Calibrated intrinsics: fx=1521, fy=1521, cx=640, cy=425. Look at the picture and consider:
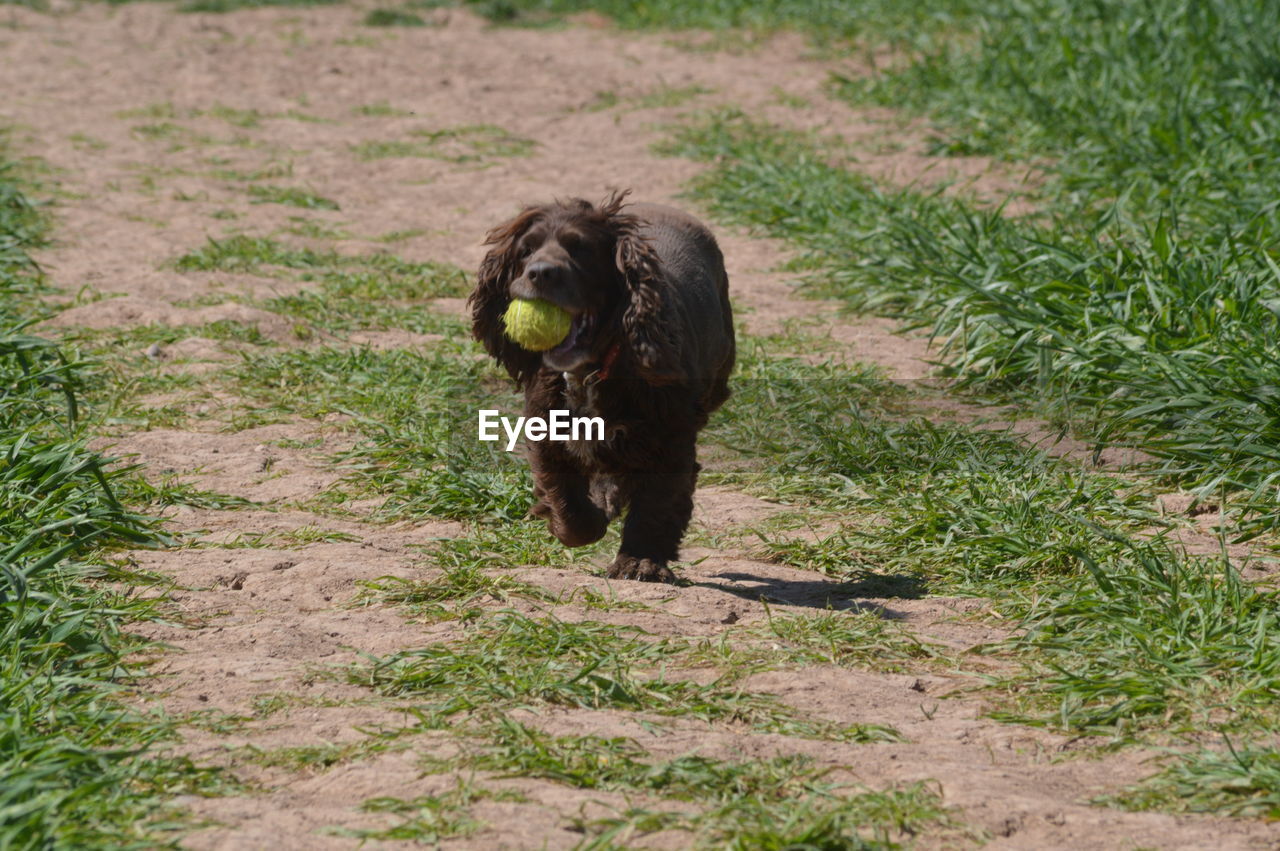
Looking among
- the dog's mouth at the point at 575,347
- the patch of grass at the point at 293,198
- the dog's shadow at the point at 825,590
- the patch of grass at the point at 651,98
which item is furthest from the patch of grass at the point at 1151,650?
the patch of grass at the point at 651,98

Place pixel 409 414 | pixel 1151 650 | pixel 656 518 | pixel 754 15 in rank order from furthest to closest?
pixel 754 15 < pixel 409 414 < pixel 656 518 < pixel 1151 650

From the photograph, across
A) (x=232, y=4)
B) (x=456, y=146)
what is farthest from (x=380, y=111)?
(x=232, y=4)

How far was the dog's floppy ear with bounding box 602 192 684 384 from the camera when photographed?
4.84 metres

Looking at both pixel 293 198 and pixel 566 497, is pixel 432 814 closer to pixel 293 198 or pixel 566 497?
pixel 566 497

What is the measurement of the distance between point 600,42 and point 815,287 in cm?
753

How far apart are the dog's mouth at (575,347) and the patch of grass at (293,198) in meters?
5.82

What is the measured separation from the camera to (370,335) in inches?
313

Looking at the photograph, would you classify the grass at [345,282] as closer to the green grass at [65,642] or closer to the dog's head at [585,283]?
the green grass at [65,642]

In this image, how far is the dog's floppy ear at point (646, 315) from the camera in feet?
15.9

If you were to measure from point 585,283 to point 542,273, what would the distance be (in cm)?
21

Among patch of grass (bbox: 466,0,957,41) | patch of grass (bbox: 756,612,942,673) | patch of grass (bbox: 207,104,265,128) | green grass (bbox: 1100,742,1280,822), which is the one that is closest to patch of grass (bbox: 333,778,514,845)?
patch of grass (bbox: 756,612,942,673)

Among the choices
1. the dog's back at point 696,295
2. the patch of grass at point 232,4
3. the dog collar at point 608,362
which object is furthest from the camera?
the patch of grass at point 232,4

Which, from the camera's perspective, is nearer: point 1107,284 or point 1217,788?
point 1217,788

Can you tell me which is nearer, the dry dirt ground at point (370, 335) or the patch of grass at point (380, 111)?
the dry dirt ground at point (370, 335)
